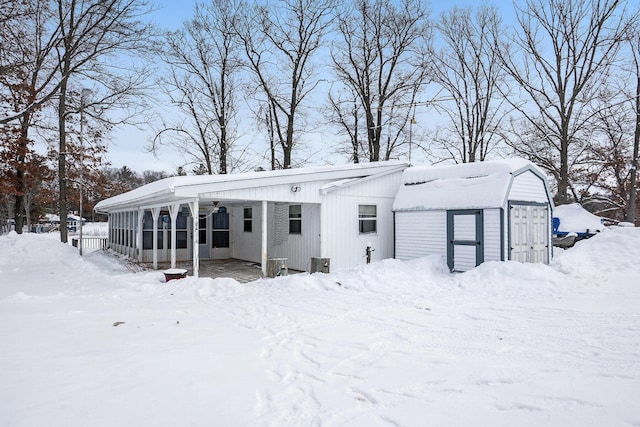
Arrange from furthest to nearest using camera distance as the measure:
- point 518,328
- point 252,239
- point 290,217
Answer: point 252,239
point 290,217
point 518,328

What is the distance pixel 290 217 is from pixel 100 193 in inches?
639

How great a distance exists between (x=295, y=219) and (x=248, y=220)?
3.21m

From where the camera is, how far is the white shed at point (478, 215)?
1073 centimetres

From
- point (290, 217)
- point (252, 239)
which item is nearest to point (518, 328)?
point (290, 217)

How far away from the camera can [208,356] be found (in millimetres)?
4680

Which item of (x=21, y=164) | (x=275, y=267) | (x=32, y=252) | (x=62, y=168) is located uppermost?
(x=21, y=164)

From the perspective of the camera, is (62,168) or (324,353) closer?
(324,353)

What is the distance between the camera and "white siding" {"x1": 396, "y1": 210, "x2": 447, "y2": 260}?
Result: 11820 mm

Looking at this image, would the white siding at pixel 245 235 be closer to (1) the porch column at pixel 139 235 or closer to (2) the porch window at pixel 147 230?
(2) the porch window at pixel 147 230

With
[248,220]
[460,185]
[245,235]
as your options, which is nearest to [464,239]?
[460,185]

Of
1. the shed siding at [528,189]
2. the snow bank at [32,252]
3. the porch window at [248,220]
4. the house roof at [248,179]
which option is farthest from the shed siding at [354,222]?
the snow bank at [32,252]

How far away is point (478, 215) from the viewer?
35.8 feet

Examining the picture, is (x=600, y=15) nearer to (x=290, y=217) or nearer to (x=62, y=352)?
(x=290, y=217)

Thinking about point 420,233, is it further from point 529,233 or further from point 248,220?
point 248,220
